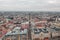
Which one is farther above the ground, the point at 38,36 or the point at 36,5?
the point at 36,5

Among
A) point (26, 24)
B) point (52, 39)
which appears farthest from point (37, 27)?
point (52, 39)

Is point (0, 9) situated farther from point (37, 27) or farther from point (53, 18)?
point (53, 18)

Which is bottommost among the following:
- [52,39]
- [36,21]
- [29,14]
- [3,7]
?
[52,39]

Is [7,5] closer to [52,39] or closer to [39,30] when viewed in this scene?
[39,30]

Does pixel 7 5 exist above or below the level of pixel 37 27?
above

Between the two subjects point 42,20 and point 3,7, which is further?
point 42,20

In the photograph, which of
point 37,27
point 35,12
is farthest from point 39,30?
point 35,12
